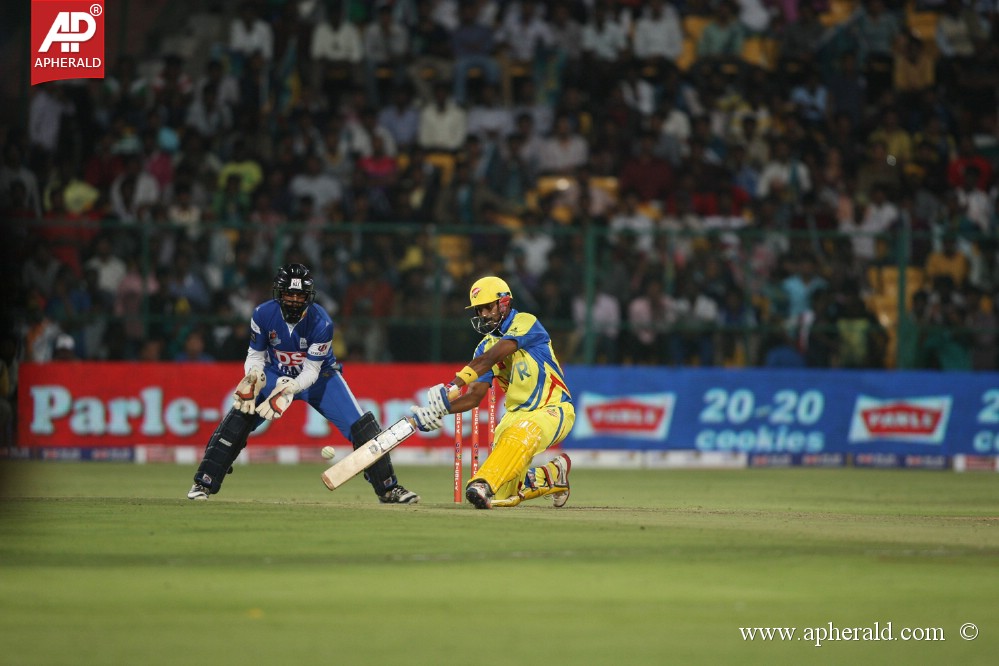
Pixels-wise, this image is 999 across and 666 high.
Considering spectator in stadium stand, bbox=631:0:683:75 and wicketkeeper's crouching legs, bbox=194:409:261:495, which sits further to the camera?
spectator in stadium stand, bbox=631:0:683:75

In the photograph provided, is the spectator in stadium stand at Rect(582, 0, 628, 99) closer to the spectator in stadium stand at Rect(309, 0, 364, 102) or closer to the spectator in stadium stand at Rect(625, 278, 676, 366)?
the spectator in stadium stand at Rect(309, 0, 364, 102)

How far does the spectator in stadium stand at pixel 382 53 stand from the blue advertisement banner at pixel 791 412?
7.76 metres

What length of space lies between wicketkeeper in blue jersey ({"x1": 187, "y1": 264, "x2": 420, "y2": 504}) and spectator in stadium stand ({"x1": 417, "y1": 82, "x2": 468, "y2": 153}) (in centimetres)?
1345

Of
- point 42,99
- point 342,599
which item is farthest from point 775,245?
point 342,599

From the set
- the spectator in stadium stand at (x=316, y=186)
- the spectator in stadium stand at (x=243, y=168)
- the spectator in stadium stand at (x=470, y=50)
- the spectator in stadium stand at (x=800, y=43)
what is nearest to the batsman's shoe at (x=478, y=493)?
the spectator in stadium stand at (x=316, y=186)

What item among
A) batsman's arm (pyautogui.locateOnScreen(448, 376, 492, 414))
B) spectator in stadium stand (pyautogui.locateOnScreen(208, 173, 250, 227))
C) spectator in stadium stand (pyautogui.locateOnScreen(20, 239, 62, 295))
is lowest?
batsman's arm (pyautogui.locateOnScreen(448, 376, 492, 414))

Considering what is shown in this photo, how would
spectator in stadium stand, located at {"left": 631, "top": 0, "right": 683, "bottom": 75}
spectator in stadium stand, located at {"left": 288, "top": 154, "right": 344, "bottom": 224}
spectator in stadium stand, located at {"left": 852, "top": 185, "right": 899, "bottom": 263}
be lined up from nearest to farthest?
1. spectator in stadium stand, located at {"left": 288, "top": 154, "right": 344, "bottom": 224}
2. spectator in stadium stand, located at {"left": 852, "top": 185, "right": 899, "bottom": 263}
3. spectator in stadium stand, located at {"left": 631, "top": 0, "right": 683, "bottom": 75}

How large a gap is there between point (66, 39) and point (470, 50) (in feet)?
49.6

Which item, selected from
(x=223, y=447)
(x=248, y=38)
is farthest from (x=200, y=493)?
(x=248, y=38)

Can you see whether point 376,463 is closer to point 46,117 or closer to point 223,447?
point 223,447

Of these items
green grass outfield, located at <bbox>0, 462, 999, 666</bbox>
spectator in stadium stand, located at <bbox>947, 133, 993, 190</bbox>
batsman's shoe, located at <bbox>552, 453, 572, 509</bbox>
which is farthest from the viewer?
spectator in stadium stand, located at <bbox>947, 133, 993, 190</bbox>

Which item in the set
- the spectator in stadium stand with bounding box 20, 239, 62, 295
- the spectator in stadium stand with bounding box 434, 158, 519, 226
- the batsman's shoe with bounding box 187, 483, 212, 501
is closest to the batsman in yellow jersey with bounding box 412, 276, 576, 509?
the batsman's shoe with bounding box 187, 483, 212, 501

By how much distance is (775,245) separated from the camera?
24750mm

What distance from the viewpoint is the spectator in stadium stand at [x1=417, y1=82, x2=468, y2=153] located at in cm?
2819
